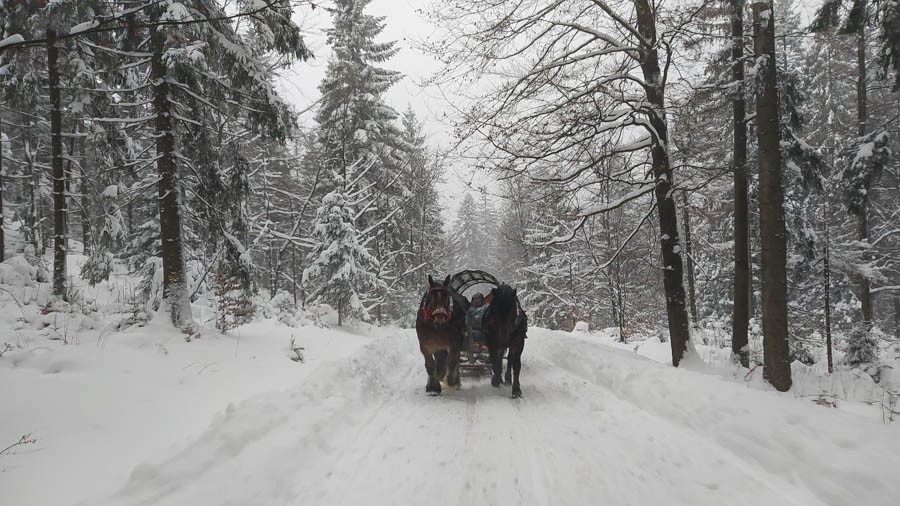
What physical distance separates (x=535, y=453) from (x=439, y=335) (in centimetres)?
246

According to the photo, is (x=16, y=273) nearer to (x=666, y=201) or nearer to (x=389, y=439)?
(x=389, y=439)

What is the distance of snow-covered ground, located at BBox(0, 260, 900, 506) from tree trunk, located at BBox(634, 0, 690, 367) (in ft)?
8.03

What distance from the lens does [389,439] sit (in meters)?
4.36

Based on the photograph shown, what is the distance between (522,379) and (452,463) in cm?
405

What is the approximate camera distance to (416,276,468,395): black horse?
5.92 m

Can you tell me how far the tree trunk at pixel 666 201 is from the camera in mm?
7918

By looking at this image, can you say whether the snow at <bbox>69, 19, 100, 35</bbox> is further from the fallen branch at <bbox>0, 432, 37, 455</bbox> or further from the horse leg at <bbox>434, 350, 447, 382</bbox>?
the horse leg at <bbox>434, 350, 447, 382</bbox>

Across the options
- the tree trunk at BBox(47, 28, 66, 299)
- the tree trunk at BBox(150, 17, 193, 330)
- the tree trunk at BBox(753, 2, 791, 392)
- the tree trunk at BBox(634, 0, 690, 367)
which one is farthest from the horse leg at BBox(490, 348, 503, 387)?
the tree trunk at BBox(47, 28, 66, 299)

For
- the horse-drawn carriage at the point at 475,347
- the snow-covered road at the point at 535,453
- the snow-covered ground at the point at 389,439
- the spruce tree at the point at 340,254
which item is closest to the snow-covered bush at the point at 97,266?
the snow-covered ground at the point at 389,439

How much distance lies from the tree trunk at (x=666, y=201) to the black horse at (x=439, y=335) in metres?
4.76

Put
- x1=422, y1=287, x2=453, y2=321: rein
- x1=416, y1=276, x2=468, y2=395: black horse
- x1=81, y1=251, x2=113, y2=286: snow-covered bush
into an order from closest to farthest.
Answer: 1. x1=422, y1=287, x2=453, y2=321: rein
2. x1=416, y1=276, x2=468, y2=395: black horse
3. x1=81, y1=251, x2=113, y2=286: snow-covered bush

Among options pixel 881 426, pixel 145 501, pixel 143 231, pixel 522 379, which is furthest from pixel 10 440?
pixel 143 231

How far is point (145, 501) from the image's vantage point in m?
2.86

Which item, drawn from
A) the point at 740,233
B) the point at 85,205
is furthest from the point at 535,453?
the point at 85,205
